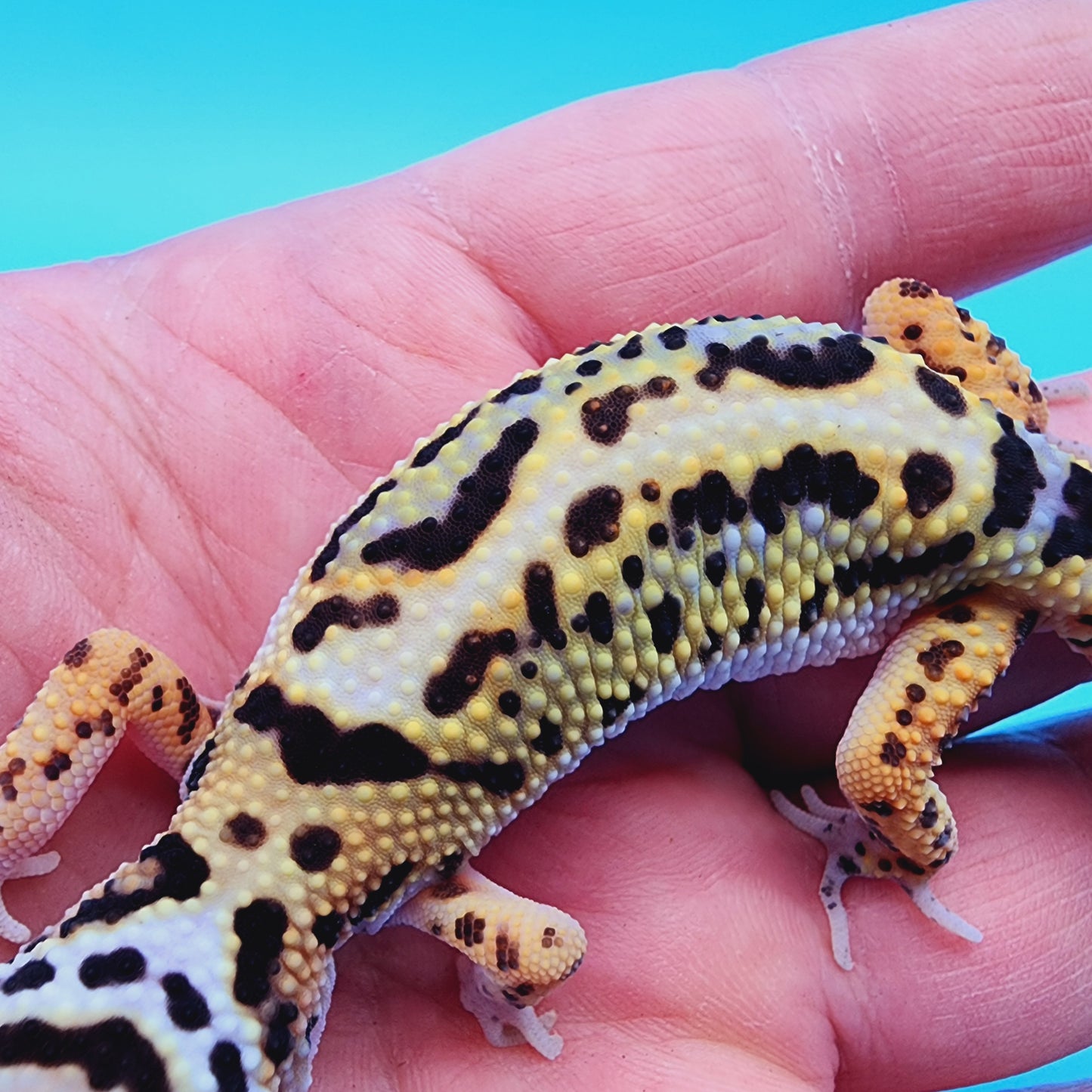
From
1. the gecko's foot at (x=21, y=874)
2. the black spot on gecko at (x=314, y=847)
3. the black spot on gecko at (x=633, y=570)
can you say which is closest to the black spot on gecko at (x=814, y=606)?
the black spot on gecko at (x=633, y=570)

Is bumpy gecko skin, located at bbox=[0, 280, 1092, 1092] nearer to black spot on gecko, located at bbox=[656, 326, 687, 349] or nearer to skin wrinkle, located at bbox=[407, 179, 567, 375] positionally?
black spot on gecko, located at bbox=[656, 326, 687, 349]

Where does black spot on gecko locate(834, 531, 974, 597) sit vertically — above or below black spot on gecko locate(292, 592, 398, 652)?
below

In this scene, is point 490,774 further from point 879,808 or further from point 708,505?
point 879,808

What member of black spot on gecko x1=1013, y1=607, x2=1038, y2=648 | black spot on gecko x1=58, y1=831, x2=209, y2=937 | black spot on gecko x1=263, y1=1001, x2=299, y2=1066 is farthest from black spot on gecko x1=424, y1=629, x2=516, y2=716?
black spot on gecko x1=1013, y1=607, x2=1038, y2=648

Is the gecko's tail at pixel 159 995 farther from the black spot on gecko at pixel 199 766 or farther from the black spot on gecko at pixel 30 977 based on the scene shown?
the black spot on gecko at pixel 199 766

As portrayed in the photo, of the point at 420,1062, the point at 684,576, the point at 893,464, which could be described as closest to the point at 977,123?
the point at 893,464

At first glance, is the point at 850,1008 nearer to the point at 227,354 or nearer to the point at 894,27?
the point at 227,354

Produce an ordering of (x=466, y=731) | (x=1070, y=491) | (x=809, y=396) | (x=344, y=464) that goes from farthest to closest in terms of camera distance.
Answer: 1. (x=344, y=464)
2. (x=1070, y=491)
3. (x=809, y=396)
4. (x=466, y=731)
